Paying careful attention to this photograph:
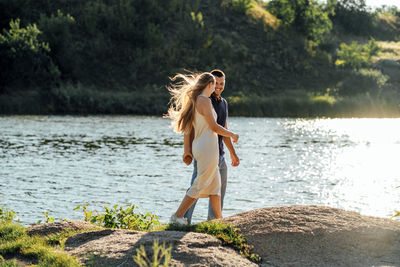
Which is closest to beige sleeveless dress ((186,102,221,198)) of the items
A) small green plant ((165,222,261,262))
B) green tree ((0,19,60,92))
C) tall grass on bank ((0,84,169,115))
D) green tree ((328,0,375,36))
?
small green plant ((165,222,261,262))

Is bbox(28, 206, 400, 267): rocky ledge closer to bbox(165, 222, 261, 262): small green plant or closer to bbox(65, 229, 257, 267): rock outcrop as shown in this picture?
bbox(65, 229, 257, 267): rock outcrop

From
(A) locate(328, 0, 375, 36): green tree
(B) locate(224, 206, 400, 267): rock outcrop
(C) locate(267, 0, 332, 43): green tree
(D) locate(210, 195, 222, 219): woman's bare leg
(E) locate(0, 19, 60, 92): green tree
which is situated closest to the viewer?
(B) locate(224, 206, 400, 267): rock outcrop

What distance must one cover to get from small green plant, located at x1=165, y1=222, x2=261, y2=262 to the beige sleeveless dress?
3.00 ft

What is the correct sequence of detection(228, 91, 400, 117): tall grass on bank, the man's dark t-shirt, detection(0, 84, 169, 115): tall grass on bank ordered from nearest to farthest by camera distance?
the man's dark t-shirt < detection(0, 84, 169, 115): tall grass on bank < detection(228, 91, 400, 117): tall grass on bank

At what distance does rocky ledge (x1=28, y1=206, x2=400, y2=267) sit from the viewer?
6.72 meters

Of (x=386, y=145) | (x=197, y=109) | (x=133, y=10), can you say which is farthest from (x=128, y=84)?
(x=197, y=109)

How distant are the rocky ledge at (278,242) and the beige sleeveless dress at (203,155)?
0.79 metres

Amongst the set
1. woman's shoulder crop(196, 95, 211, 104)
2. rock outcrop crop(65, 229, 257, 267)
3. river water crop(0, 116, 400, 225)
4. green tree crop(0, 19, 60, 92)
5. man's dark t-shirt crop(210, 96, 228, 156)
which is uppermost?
green tree crop(0, 19, 60, 92)

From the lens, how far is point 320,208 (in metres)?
8.57

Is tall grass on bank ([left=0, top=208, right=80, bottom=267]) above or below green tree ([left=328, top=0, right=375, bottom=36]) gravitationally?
below

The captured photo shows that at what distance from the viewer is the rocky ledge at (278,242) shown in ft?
22.0

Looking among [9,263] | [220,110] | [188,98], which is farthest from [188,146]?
[9,263]

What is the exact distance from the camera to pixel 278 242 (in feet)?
24.2

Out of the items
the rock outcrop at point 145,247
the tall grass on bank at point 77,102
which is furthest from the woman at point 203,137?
the tall grass on bank at point 77,102
